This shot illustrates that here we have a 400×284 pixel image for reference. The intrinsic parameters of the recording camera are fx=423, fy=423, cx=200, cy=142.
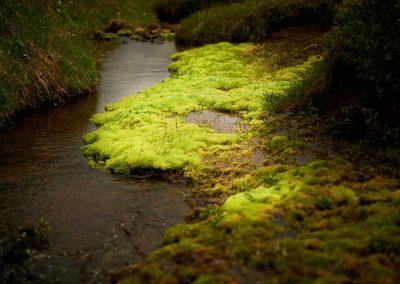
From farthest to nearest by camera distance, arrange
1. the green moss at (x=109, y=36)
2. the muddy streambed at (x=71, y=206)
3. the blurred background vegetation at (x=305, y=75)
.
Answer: the green moss at (x=109, y=36) < the blurred background vegetation at (x=305, y=75) < the muddy streambed at (x=71, y=206)

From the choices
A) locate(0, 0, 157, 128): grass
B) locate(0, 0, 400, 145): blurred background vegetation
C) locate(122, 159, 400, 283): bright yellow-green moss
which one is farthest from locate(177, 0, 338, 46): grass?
locate(122, 159, 400, 283): bright yellow-green moss

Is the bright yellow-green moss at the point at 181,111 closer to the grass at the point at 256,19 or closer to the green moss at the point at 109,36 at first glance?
the grass at the point at 256,19

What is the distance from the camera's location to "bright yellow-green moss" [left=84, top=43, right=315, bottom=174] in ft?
31.4

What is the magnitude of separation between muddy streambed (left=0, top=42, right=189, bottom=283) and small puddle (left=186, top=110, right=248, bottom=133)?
9.62ft

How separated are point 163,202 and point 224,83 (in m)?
7.74

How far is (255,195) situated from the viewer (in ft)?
24.1

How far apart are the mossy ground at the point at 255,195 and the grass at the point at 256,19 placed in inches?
295

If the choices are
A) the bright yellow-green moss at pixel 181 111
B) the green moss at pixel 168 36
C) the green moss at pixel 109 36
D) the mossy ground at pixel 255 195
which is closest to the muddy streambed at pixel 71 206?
the mossy ground at pixel 255 195

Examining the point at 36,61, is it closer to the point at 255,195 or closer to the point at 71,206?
the point at 71,206

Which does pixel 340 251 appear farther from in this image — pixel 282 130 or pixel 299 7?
pixel 299 7

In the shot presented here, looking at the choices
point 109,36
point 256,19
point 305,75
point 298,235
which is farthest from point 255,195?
point 109,36

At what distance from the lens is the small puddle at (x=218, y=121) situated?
433 inches

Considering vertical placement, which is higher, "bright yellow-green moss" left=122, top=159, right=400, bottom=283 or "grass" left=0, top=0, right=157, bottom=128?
"grass" left=0, top=0, right=157, bottom=128

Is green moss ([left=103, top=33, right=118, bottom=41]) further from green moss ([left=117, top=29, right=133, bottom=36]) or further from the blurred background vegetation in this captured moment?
the blurred background vegetation
